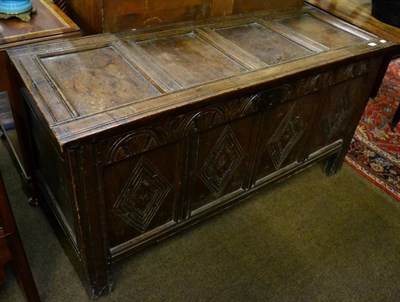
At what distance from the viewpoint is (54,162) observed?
1.46 m

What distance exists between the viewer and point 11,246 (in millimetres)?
1303

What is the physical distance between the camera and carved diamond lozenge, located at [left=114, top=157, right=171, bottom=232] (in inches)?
55.4

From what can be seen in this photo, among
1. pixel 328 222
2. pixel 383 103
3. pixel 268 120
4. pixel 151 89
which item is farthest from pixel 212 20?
pixel 383 103

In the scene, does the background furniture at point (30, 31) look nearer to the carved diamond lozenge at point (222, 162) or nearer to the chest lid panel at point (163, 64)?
the chest lid panel at point (163, 64)

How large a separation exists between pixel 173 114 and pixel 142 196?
14.2 inches

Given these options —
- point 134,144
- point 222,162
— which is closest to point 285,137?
point 222,162

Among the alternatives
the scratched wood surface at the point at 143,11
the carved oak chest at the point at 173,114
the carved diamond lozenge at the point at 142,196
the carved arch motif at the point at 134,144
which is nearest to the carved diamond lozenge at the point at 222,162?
the carved oak chest at the point at 173,114

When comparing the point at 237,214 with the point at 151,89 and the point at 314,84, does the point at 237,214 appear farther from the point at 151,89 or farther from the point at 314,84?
the point at 151,89

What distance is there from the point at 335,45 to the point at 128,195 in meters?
1.13

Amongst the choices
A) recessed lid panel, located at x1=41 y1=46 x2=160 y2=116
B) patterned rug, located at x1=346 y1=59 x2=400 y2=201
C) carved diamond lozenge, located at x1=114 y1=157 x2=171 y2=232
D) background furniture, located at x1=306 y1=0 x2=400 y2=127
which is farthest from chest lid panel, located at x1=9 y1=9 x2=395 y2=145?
patterned rug, located at x1=346 y1=59 x2=400 y2=201

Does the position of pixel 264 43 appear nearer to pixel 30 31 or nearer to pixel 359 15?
pixel 359 15

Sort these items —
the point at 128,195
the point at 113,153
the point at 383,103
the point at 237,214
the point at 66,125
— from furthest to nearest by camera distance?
the point at 383,103 < the point at 237,214 < the point at 128,195 < the point at 113,153 < the point at 66,125

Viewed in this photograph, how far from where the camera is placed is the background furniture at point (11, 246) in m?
1.22

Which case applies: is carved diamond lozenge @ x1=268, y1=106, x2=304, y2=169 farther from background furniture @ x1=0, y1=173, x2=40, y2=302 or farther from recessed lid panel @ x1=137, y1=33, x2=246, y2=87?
background furniture @ x1=0, y1=173, x2=40, y2=302
